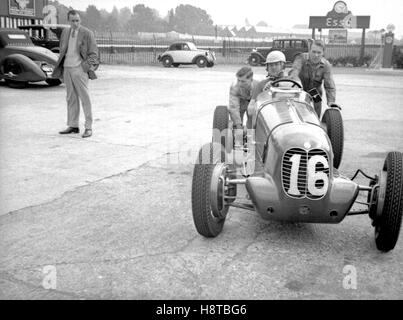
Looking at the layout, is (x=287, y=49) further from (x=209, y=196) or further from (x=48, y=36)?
(x=209, y=196)

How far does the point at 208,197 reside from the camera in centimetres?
358

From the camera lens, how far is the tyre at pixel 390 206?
10.9 ft

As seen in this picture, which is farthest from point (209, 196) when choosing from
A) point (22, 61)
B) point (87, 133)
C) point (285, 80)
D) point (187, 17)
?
point (187, 17)

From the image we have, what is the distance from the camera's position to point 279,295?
2.93 meters

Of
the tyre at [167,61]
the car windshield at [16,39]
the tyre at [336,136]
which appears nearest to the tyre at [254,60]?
the tyre at [167,61]

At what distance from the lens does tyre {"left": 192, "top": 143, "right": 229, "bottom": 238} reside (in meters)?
3.59

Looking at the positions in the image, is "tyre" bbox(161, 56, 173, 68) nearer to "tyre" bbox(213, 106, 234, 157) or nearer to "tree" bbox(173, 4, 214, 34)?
"tree" bbox(173, 4, 214, 34)

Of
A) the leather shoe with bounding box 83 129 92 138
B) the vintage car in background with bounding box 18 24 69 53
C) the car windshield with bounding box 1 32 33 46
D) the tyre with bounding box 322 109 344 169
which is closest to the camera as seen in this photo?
the tyre with bounding box 322 109 344 169

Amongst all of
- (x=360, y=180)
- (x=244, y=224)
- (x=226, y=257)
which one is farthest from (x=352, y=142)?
(x=226, y=257)

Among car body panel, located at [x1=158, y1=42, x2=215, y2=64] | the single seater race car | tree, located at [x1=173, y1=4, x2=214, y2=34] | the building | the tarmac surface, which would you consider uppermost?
tree, located at [x1=173, y1=4, x2=214, y2=34]

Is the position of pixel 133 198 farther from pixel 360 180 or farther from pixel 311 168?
pixel 360 180

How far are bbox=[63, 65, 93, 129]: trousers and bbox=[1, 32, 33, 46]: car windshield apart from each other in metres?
7.22

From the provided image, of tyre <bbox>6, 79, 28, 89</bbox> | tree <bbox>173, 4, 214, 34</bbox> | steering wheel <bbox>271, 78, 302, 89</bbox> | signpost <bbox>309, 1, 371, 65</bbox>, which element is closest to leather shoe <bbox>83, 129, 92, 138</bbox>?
steering wheel <bbox>271, 78, 302, 89</bbox>

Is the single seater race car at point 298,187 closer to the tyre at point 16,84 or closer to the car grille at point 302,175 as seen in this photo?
the car grille at point 302,175
